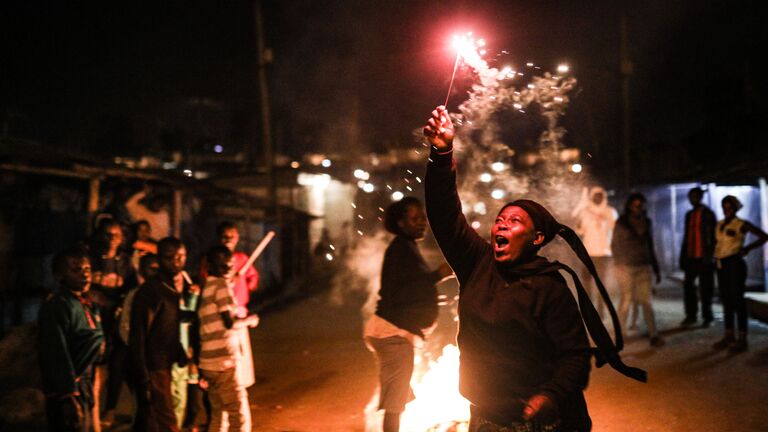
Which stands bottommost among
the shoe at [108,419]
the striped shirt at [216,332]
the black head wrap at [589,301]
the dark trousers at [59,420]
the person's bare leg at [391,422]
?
the shoe at [108,419]

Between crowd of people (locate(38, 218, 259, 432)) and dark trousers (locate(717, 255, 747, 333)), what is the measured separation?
19.3 feet

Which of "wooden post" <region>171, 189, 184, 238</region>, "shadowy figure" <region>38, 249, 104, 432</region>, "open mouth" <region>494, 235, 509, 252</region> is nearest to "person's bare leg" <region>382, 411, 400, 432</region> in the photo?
"shadowy figure" <region>38, 249, 104, 432</region>

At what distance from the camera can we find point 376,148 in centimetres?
2856

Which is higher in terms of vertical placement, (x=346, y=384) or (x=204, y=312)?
(x=204, y=312)

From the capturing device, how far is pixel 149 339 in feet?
14.4

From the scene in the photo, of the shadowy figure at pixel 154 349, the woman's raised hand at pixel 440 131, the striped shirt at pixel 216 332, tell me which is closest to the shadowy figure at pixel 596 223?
the striped shirt at pixel 216 332

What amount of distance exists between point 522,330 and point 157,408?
301 cm

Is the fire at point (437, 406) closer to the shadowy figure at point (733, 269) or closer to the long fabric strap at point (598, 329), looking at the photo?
the long fabric strap at point (598, 329)

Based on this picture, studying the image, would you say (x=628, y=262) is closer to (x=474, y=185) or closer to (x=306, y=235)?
(x=474, y=185)

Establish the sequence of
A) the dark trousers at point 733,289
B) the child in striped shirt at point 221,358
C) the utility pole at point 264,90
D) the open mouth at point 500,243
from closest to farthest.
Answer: the open mouth at point 500,243 < the child in striped shirt at point 221,358 < the dark trousers at point 733,289 < the utility pole at point 264,90

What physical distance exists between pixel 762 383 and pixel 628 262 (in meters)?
2.35

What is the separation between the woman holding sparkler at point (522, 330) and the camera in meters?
2.55

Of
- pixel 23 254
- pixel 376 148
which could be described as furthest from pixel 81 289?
pixel 376 148

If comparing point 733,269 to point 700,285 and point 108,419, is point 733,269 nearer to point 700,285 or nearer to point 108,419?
point 700,285
